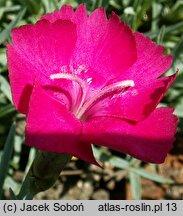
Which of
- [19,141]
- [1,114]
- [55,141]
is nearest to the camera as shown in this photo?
[55,141]

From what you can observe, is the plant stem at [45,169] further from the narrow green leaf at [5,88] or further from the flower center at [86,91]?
the narrow green leaf at [5,88]

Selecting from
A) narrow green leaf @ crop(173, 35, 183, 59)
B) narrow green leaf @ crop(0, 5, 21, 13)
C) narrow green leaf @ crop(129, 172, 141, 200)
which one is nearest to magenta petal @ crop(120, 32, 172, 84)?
narrow green leaf @ crop(173, 35, 183, 59)

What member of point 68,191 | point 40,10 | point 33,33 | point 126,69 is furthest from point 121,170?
point 33,33

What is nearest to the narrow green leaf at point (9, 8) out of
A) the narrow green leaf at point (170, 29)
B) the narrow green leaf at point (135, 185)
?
the narrow green leaf at point (170, 29)

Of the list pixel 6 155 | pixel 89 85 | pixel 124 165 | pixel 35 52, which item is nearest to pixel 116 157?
pixel 124 165

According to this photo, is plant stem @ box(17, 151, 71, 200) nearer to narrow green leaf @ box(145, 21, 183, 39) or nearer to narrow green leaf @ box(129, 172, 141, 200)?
narrow green leaf @ box(129, 172, 141, 200)

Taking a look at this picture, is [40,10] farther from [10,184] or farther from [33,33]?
[33,33]
